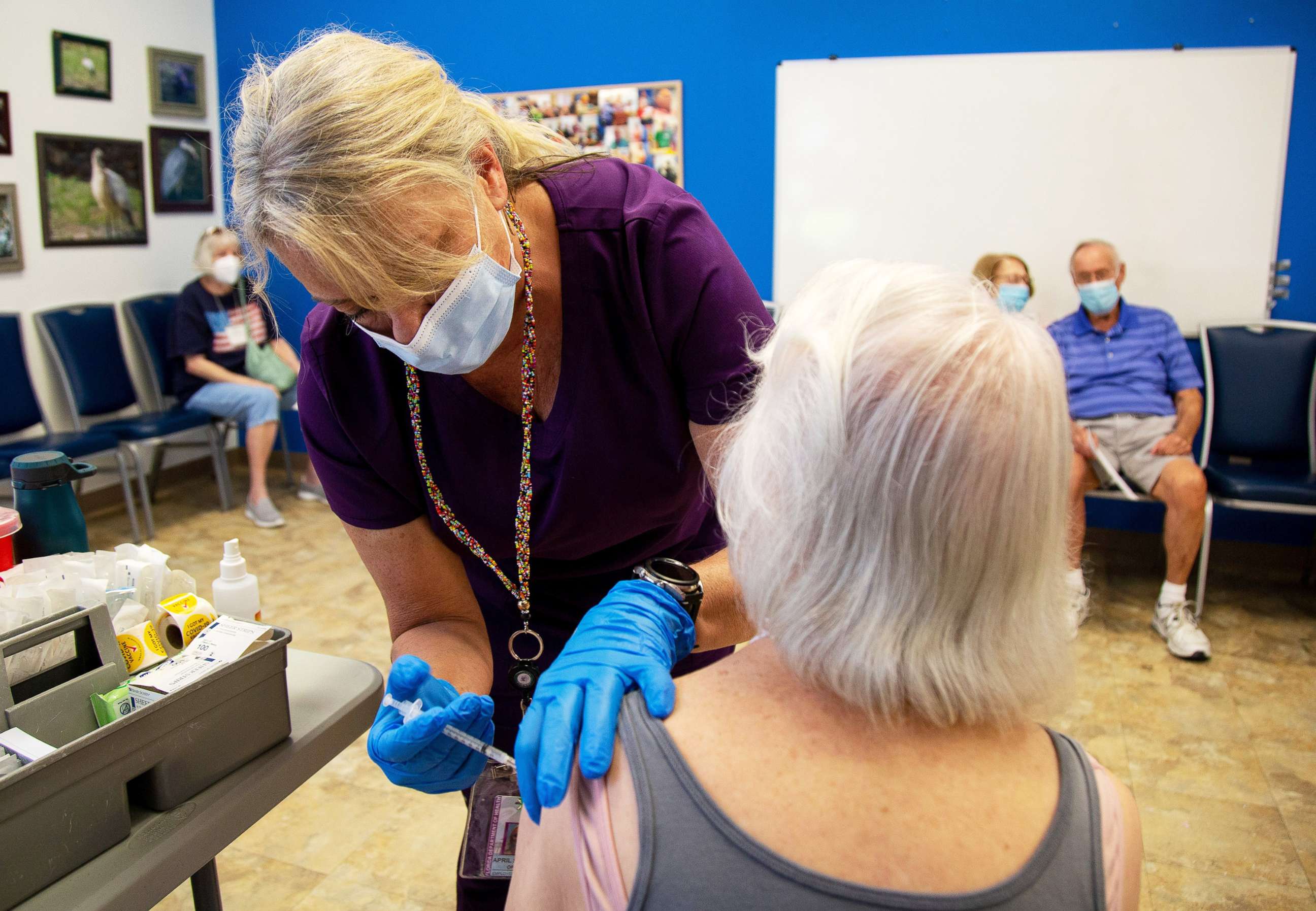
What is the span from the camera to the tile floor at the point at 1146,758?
2.10 m

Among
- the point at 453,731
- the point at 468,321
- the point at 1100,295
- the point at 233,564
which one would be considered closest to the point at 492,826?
the point at 453,731

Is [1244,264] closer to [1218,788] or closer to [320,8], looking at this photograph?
[1218,788]

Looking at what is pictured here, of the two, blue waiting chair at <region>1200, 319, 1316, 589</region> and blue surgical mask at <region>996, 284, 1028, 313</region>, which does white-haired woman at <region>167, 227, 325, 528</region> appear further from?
blue waiting chair at <region>1200, 319, 1316, 589</region>

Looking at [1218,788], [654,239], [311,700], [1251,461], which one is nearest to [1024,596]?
[654,239]

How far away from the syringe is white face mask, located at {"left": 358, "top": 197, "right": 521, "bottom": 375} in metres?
0.39

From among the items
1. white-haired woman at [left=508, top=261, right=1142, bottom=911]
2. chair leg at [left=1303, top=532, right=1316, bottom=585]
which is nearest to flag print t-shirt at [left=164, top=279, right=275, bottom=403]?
white-haired woman at [left=508, top=261, right=1142, bottom=911]

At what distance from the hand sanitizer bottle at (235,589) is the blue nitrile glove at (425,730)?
402 mm

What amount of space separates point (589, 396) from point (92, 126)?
4548 mm

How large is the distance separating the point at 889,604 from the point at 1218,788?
86.6 inches

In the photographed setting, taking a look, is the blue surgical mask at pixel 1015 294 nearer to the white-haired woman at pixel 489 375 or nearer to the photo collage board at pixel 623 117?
the photo collage board at pixel 623 117

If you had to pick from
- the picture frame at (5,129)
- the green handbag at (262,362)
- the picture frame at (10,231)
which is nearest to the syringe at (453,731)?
the green handbag at (262,362)

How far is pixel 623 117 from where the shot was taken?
14.7 feet

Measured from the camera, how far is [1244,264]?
12.3 ft

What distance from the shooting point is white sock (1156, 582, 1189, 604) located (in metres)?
3.24
